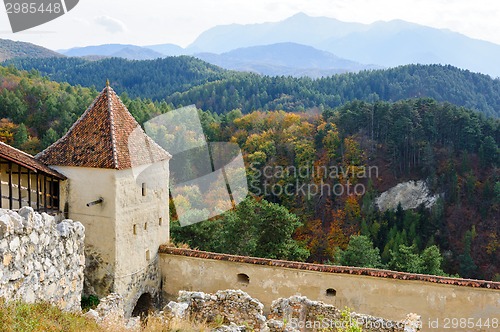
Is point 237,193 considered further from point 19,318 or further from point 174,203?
point 19,318

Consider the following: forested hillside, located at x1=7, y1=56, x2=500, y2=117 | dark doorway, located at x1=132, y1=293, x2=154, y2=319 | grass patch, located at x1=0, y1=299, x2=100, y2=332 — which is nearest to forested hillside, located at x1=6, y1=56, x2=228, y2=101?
forested hillside, located at x1=7, y1=56, x2=500, y2=117

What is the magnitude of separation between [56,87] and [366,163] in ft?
151

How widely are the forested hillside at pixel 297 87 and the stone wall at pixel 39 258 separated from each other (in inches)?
3598

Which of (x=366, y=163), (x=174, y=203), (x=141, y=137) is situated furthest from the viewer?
(x=366, y=163)

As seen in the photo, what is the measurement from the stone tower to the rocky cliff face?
166ft

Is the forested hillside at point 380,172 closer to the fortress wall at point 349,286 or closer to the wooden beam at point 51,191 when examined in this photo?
the fortress wall at point 349,286

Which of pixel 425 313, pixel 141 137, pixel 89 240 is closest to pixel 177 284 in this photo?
pixel 89 240

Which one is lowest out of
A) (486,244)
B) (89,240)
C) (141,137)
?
(486,244)

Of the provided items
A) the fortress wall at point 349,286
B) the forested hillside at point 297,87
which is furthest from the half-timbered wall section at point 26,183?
the forested hillside at point 297,87

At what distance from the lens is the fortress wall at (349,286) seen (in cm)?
1541

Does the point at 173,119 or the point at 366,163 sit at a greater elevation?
the point at 173,119

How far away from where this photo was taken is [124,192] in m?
18.1

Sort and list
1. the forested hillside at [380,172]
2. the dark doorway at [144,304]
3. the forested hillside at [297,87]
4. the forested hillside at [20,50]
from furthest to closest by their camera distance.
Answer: the forested hillside at [20,50], the forested hillside at [297,87], the forested hillside at [380,172], the dark doorway at [144,304]

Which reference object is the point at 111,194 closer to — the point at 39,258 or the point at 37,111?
the point at 39,258
